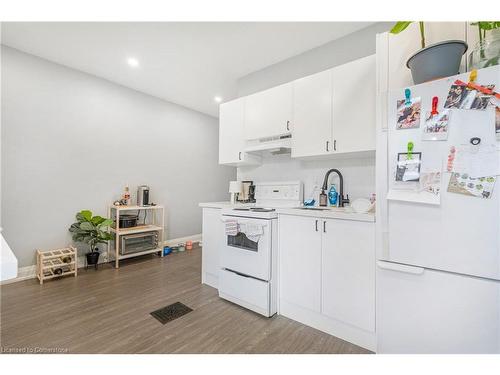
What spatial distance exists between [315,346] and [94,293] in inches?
90.9

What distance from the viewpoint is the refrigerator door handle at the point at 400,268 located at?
1314mm

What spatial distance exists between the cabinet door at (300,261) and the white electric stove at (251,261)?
8cm

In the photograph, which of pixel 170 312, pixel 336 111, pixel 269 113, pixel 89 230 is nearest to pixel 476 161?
pixel 336 111

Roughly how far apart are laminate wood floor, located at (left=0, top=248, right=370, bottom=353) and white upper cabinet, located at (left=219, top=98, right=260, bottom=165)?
158 centimetres

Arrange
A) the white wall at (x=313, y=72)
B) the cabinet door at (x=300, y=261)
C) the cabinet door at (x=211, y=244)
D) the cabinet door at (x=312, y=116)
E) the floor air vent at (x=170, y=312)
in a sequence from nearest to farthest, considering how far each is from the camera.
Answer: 1. the cabinet door at (x=300, y=261)
2. the floor air vent at (x=170, y=312)
3. the cabinet door at (x=312, y=116)
4. the white wall at (x=313, y=72)
5. the cabinet door at (x=211, y=244)

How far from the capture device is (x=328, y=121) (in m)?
2.14

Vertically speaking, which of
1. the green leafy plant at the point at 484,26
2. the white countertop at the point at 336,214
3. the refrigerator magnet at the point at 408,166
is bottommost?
the white countertop at the point at 336,214

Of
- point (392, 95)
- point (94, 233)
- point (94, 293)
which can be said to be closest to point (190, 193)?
point (94, 233)

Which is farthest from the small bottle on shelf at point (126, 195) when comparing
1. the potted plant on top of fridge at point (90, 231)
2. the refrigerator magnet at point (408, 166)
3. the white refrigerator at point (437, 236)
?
the refrigerator magnet at point (408, 166)

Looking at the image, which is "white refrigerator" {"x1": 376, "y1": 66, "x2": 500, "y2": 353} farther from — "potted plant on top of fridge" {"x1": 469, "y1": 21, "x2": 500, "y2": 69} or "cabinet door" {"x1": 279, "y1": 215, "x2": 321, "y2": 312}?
"cabinet door" {"x1": 279, "y1": 215, "x2": 321, "y2": 312}

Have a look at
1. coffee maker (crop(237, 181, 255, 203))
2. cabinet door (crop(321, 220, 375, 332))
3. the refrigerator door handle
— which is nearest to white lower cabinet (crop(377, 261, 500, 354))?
the refrigerator door handle

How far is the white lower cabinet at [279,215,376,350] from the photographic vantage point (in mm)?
1639

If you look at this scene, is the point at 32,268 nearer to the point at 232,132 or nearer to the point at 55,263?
the point at 55,263

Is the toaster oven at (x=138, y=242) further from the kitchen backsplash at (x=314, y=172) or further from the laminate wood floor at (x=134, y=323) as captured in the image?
the kitchen backsplash at (x=314, y=172)
